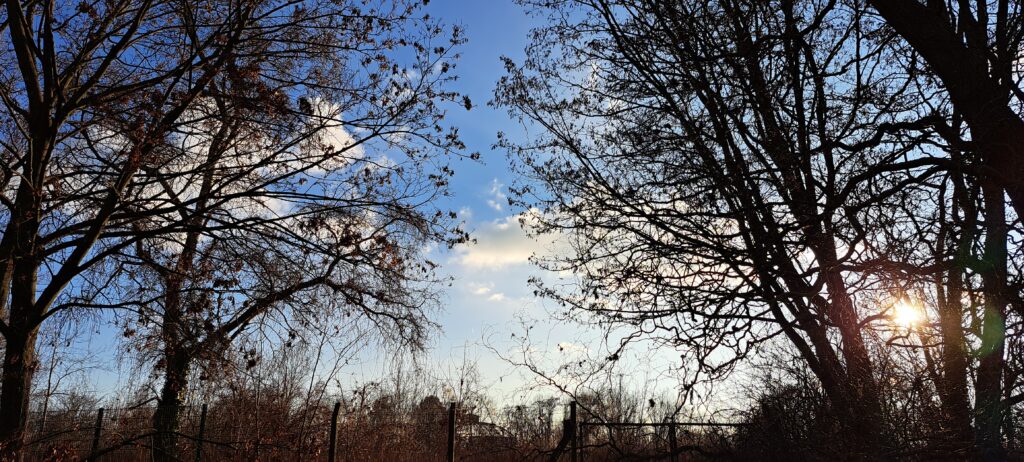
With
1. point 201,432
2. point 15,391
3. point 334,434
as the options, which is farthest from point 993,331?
point 201,432

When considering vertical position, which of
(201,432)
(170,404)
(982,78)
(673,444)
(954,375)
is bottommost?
(673,444)

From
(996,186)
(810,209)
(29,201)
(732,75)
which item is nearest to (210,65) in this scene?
(29,201)

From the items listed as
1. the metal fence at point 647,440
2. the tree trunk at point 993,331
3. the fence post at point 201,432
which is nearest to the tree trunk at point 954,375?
the tree trunk at point 993,331

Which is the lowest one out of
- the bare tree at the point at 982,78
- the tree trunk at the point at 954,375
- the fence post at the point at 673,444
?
the fence post at the point at 673,444

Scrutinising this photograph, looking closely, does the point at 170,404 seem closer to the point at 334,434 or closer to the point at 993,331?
the point at 334,434

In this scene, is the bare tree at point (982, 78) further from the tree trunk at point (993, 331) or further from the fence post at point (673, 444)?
the fence post at point (673, 444)

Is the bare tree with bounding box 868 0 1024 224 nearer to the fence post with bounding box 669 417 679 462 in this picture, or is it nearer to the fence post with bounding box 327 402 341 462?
the fence post with bounding box 669 417 679 462

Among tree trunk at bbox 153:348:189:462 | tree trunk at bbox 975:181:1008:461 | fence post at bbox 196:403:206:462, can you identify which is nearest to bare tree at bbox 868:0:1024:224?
tree trunk at bbox 975:181:1008:461

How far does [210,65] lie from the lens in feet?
25.5

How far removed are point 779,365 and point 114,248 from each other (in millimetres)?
8835

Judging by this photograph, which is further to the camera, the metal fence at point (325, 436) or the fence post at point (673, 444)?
the fence post at point (673, 444)

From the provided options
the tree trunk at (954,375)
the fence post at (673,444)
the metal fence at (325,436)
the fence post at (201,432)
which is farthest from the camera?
the fence post at (201,432)

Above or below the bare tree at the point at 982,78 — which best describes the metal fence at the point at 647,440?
below

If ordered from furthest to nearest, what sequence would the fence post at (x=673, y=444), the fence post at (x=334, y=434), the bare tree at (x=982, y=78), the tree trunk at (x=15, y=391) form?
1. the fence post at (x=673, y=444)
2. the fence post at (x=334, y=434)
3. the tree trunk at (x=15, y=391)
4. the bare tree at (x=982, y=78)
